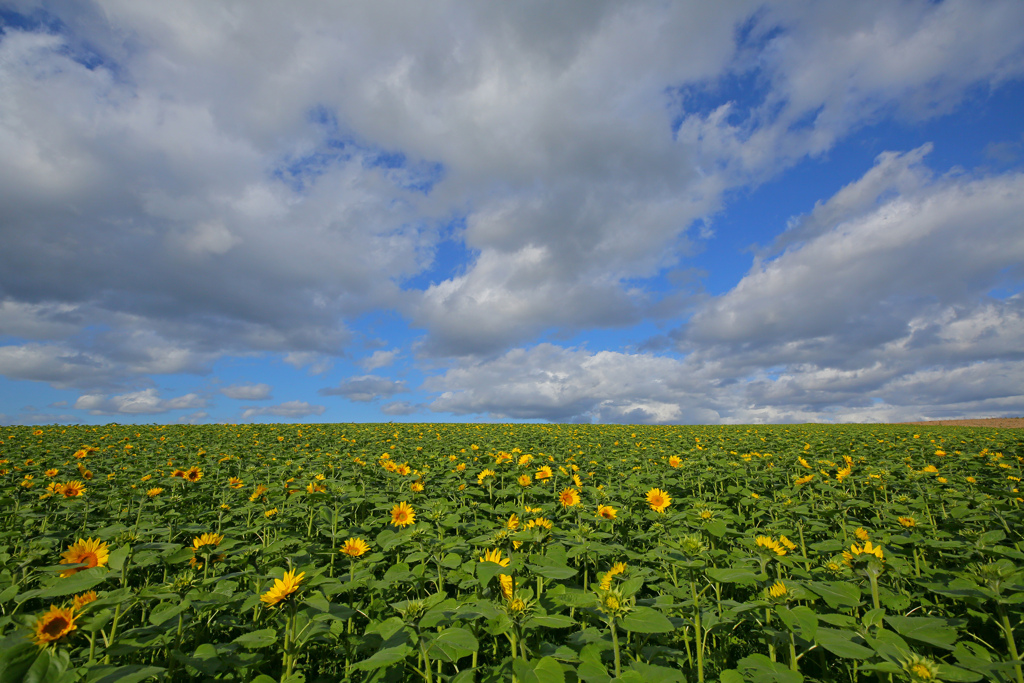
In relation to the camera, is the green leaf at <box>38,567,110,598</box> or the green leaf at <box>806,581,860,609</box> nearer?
the green leaf at <box>38,567,110,598</box>

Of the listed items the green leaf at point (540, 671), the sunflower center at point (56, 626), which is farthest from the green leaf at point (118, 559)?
the green leaf at point (540, 671)

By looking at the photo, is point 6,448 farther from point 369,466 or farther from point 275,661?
point 275,661

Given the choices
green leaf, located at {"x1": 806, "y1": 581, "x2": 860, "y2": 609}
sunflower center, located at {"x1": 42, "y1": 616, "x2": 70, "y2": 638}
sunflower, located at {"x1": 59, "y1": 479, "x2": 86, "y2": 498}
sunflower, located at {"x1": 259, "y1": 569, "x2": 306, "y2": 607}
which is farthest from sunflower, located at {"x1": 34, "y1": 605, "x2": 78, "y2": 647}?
sunflower, located at {"x1": 59, "y1": 479, "x2": 86, "y2": 498}

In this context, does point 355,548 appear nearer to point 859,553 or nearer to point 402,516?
point 402,516

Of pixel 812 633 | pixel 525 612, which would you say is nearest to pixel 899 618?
pixel 812 633

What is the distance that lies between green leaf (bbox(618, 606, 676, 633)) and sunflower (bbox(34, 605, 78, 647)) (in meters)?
2.85

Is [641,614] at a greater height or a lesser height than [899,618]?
greater

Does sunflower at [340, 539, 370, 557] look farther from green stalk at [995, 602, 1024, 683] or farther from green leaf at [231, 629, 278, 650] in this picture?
green stalk at [995, 602, 1024, 683]

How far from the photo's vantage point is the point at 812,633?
2.49 m

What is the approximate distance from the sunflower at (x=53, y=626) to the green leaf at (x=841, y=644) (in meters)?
3.97

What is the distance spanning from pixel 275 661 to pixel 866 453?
49.6 feet

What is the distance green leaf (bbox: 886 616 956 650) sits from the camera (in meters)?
2.50

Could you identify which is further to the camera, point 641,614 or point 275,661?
point 275,661

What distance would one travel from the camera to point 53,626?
2.15 m
